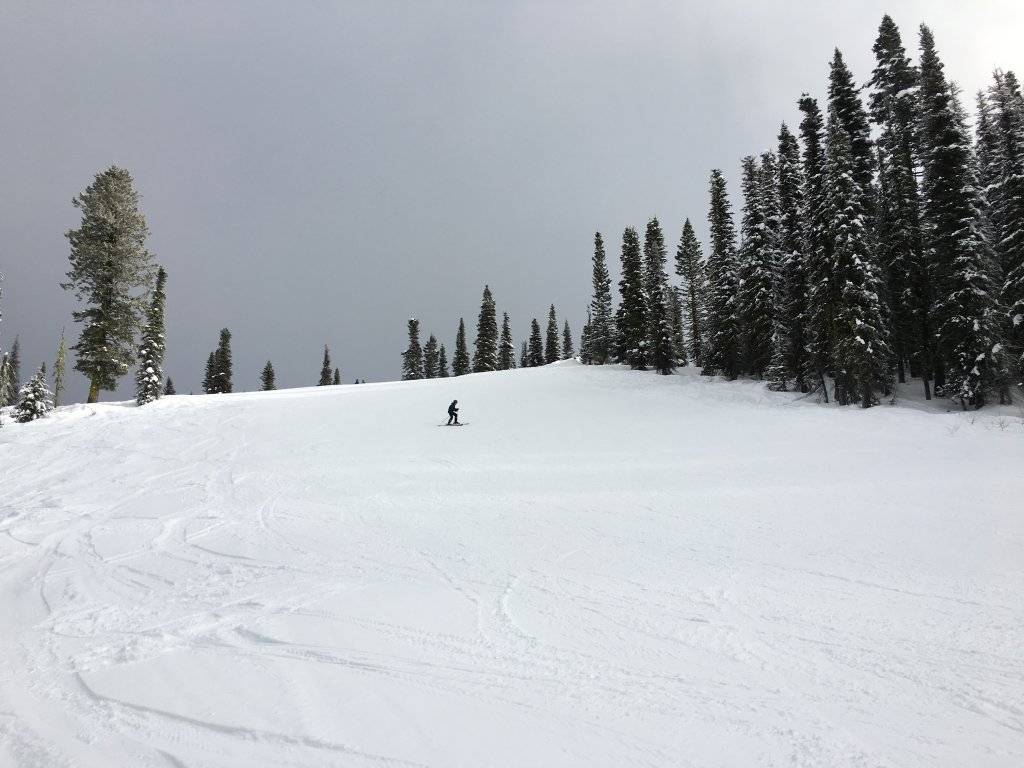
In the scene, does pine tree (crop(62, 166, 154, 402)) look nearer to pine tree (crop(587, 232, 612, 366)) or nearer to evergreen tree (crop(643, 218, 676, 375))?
evergreen tree (crop(643, 218, 676, 375))

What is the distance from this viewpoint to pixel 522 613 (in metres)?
5.60

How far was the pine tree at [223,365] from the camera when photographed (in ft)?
211

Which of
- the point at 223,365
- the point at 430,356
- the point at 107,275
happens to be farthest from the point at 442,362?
the point at 107,275

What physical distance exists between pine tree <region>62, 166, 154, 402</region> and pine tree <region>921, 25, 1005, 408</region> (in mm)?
43387

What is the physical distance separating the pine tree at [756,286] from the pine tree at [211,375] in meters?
65.4

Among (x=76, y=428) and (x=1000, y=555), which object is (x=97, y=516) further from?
(x=1000, y=555)

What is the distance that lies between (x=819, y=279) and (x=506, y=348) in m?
63.2

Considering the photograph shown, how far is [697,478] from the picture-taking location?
12633mm

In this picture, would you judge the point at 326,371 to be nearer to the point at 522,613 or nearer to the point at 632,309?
the point at 632,309

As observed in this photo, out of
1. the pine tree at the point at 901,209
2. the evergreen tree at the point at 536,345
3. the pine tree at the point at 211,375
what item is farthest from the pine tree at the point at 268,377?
the pine tree at the point at 901,209

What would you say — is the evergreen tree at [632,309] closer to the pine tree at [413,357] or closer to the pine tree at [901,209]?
the pine tree at [901,209]

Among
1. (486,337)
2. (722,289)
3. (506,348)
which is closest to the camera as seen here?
(722,289)

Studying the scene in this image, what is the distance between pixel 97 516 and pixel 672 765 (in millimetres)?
12673

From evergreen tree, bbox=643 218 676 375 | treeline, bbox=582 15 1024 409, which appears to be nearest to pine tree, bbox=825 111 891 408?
treeline, bbox=582 15 1024 409
